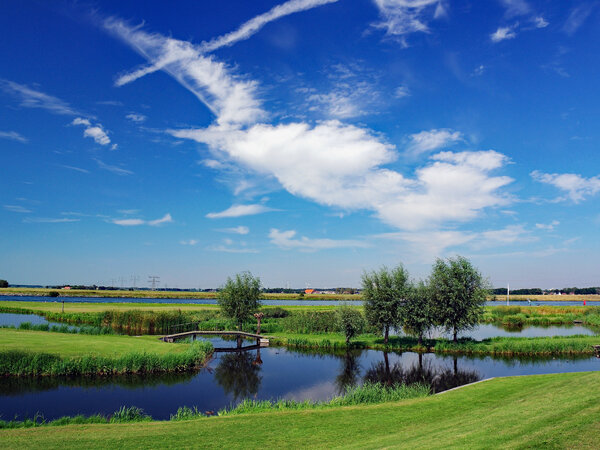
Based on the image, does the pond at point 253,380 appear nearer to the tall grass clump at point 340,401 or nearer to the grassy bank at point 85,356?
the grassy bank at point 85,356

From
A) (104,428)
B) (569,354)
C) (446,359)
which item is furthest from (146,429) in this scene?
(569,354)

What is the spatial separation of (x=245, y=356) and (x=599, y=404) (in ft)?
104

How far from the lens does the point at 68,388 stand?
2556cm

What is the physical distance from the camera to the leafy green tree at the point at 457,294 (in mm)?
45438

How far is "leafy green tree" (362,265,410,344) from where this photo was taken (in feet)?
149

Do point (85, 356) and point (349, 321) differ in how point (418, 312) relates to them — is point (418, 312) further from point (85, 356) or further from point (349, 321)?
point (85, 356)

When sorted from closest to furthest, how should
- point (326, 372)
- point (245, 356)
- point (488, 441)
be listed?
1. point (488, 441)
2. point (326, 372)
3. point (245, 356)

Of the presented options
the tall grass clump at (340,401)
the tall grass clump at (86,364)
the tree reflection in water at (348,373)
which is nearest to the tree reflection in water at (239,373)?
the tall grass clump at (86,364)

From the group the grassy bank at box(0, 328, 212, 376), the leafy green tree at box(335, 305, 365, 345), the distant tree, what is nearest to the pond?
the grassy bank at box(0, 328, 212, 376)

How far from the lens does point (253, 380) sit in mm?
29938

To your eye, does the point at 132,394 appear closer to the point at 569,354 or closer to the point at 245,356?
the point at 245,356

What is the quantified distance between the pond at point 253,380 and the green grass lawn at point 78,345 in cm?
355

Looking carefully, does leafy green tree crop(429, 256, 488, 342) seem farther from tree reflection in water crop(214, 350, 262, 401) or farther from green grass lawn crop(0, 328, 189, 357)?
green grass lawn crop(0, 328, 189, 357)

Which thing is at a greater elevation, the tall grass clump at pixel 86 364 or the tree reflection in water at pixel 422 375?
the tall grass clump at pixel 86 364
